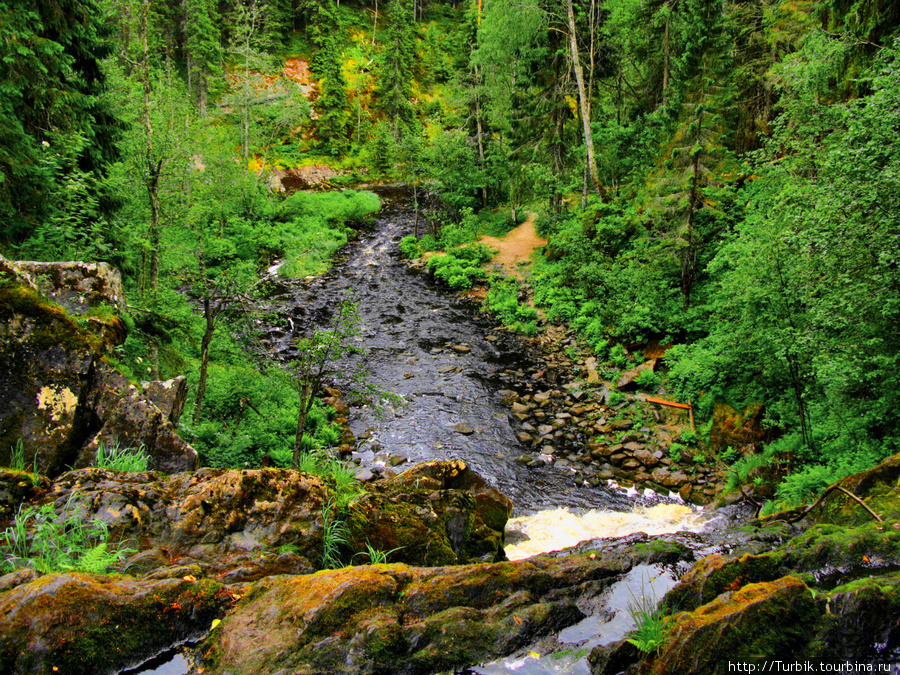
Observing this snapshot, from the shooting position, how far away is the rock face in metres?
4.78

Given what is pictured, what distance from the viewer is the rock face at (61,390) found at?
15.7 feet

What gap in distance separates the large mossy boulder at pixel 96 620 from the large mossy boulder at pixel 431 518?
5.59 feet

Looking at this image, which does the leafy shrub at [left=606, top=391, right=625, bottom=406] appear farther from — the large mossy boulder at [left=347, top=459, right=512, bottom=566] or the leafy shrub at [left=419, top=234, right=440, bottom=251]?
the leafy shrub at [left=419, top=234, right=440, bottom=251]

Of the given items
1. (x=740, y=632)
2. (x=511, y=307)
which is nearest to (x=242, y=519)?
(x=740, y=632)

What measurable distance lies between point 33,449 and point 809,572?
24.8 ft

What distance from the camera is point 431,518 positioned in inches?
215

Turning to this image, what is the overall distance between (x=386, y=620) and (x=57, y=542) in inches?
104

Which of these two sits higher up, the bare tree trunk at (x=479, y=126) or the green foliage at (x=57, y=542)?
the bare tree trunk at (x=479, y=126)

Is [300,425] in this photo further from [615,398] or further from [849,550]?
[615,398]

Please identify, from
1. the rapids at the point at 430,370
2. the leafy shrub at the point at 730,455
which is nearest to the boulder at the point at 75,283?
the rapids at the point at 430,370

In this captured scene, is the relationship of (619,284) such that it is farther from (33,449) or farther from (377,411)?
(33,449)

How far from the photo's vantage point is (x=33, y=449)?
471 cm

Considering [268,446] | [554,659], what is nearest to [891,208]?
[554,659]

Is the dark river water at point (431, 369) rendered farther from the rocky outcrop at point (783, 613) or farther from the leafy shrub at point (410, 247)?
the rocky outcrop at point (783, 613)
